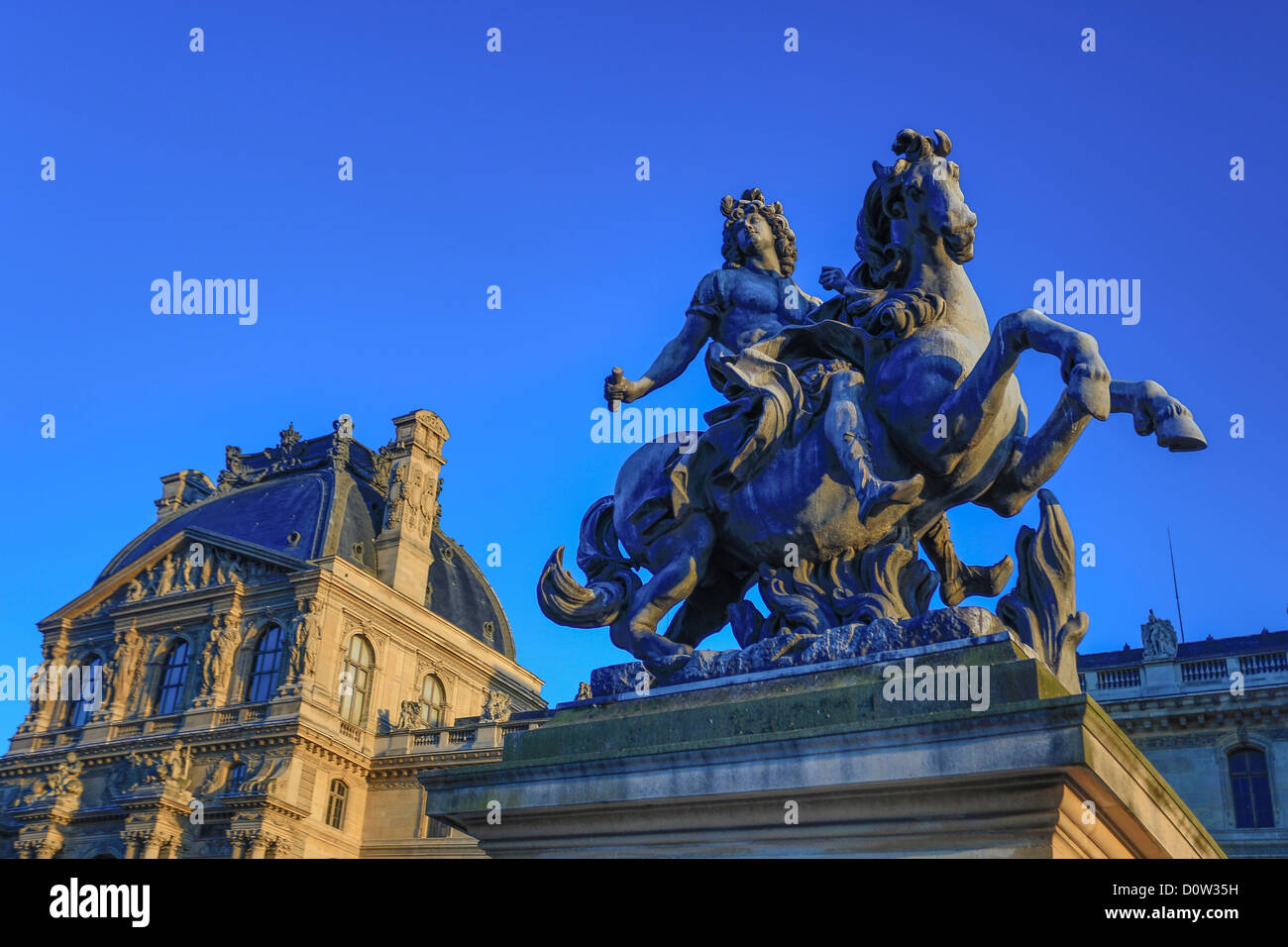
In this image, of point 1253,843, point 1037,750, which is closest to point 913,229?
point 1037,750

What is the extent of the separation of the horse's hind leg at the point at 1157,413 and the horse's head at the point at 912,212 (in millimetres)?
1138

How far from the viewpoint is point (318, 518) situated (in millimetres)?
50125

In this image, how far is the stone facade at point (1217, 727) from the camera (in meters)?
28.5

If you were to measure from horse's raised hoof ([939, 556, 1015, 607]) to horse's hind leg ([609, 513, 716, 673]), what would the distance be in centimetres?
111

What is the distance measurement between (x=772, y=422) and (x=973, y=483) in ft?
2.99

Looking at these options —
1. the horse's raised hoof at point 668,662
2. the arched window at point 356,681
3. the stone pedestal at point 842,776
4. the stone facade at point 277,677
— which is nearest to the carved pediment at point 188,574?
the stone facade at point 277,677

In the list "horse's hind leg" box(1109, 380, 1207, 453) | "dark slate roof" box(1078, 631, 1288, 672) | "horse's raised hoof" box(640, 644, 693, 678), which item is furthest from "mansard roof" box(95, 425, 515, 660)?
"horse's hind leg" box(1109, 380, 1207, 453)

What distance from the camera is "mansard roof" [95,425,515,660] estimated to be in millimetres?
50000

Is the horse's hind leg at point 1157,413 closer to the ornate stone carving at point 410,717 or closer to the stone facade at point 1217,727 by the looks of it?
the stone facade at point 1217,727
